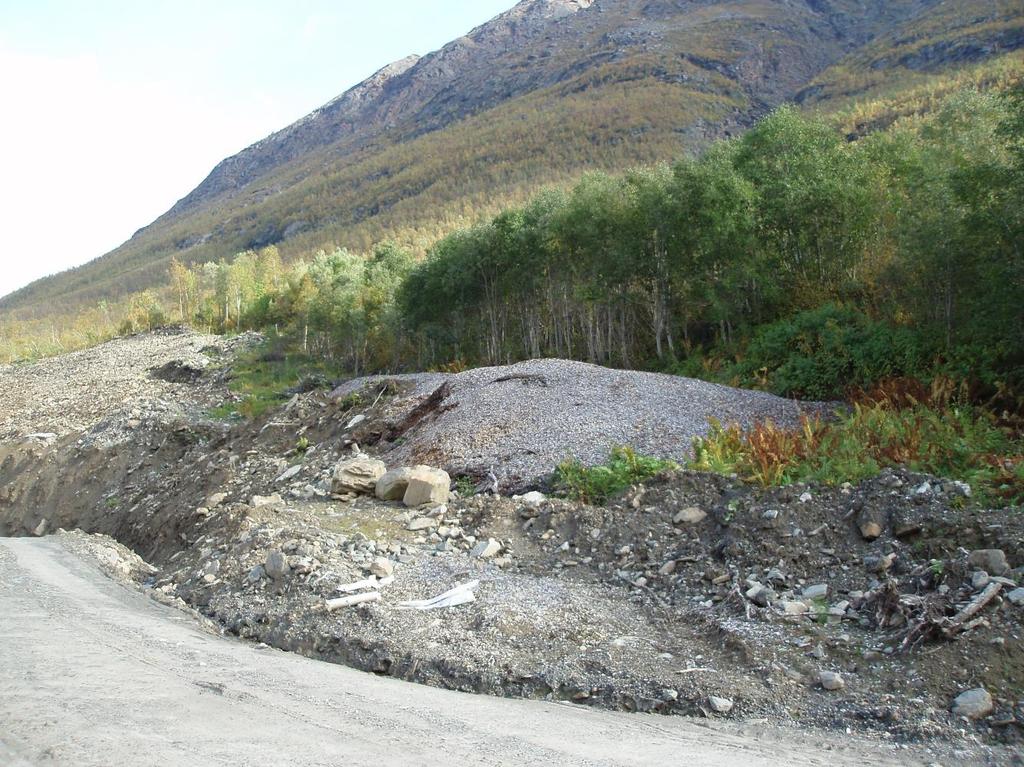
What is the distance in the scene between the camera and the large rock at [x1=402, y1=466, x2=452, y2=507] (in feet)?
29.2

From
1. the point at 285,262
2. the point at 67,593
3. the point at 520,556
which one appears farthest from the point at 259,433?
the point at 285,262

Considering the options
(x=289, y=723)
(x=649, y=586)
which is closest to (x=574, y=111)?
(x=649, y=586)

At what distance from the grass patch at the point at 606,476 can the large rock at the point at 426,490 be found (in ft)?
4.73

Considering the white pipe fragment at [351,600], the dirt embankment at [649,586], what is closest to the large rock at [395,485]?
the dirt embankment at [649,586]

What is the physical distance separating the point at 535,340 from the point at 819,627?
21370 mm

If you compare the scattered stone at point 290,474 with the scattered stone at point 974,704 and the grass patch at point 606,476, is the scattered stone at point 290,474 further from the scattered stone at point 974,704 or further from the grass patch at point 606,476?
the scattered stone at point 974,704

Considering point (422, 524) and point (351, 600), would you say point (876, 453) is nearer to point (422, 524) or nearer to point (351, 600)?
point (422, 524)

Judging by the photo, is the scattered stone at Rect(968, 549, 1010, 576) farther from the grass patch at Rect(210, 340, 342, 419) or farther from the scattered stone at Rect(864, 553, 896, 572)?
the grass patch at Rect(210, 340, 342, 419)

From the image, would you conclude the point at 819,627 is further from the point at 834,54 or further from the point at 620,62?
the point at 834,54

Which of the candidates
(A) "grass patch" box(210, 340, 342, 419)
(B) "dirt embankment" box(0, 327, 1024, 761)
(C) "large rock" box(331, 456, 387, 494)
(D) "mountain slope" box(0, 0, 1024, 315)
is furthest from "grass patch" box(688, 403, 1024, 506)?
(D) "mountain slope" box(0, 0, 1024, 315)

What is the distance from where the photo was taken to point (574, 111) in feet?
368

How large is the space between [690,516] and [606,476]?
1644mm

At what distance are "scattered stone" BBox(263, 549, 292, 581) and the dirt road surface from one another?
1.34 meters

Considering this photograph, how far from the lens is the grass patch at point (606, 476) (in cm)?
843
